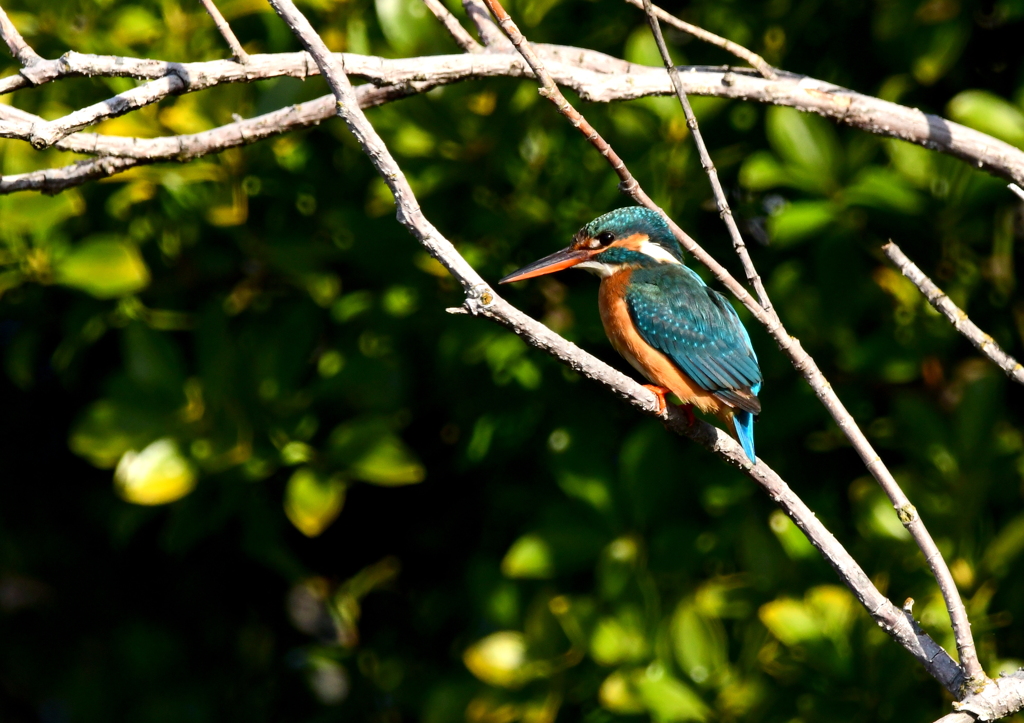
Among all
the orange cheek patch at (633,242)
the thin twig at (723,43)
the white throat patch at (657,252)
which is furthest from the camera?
the white throat patch at (657,252)

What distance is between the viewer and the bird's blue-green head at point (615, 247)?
7.54ft

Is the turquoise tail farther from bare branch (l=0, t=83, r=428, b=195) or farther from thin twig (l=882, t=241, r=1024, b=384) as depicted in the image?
bare branch (l=0, t=83, r=428, b=195)

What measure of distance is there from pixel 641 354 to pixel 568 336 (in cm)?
17

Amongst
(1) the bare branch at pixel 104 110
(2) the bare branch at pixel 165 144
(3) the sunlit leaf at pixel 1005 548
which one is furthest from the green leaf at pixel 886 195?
(1) the bare branch at pixel 104 110

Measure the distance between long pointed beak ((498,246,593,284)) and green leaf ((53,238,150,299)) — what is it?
811mm

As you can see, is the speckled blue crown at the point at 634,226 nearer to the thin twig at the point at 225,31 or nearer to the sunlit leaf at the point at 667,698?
the thin twig at the point at 225,31

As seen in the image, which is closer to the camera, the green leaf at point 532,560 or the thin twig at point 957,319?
the thin twig at point 957,319

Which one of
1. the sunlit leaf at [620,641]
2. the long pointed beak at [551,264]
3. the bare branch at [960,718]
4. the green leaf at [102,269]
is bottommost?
the bare branch at [960,718]

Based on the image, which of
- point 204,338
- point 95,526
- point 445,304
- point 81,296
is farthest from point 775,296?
point 95,526

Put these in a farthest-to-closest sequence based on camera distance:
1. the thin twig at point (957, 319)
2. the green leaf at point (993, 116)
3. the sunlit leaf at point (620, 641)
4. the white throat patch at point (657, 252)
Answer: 1. the white throat patch at point (657, 252)
2. the sunlit leaf at point (620, 641)
3. the green leaf at point (993, 116)
4. the thin twig at point (957, 319)

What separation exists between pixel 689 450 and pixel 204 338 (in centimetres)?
112

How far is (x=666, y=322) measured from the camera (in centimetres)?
245

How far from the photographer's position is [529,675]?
2.39 meters

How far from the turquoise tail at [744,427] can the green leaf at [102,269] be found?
1297 millimetres
